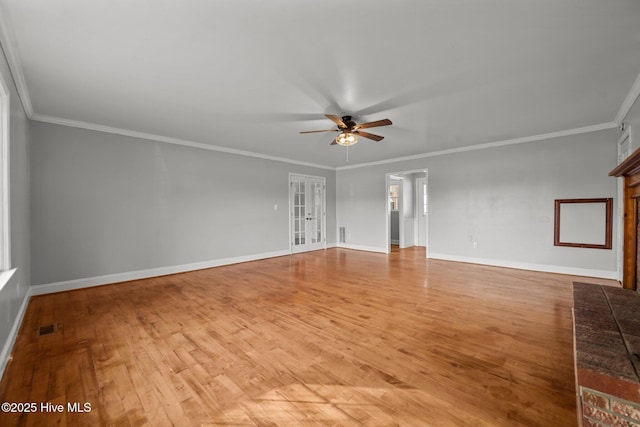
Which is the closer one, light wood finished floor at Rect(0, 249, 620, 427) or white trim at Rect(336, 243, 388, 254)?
light wood finished floor at Rect(0, 249, 620, 427)

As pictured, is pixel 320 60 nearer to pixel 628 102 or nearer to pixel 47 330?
pixel 47 330

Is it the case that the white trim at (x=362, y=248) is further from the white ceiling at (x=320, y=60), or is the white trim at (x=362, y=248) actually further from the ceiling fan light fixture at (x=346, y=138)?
the ceiling fan light fixture at (x=346, y=138)

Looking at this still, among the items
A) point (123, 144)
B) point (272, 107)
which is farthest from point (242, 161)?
point (272, 107)

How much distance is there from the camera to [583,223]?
169 inches

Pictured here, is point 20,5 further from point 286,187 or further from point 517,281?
point 517,281

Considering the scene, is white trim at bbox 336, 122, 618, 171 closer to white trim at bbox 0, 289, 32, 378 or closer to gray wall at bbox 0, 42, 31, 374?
gray wall at bbox 0, 42, 31, 374

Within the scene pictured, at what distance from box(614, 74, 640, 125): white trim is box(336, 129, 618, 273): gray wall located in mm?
430

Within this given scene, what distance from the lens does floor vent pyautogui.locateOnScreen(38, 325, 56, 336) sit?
2449mm

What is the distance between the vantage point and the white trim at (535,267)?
412 centimetres

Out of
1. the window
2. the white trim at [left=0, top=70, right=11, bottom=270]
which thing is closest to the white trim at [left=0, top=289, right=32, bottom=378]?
the white trim at [left=0, top=70, right=11, bottom=270]

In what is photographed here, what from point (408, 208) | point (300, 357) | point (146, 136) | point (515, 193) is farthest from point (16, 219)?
point (408, 208)

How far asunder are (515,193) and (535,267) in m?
1.41

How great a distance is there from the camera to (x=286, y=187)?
664 cm

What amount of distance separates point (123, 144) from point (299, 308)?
394cm
